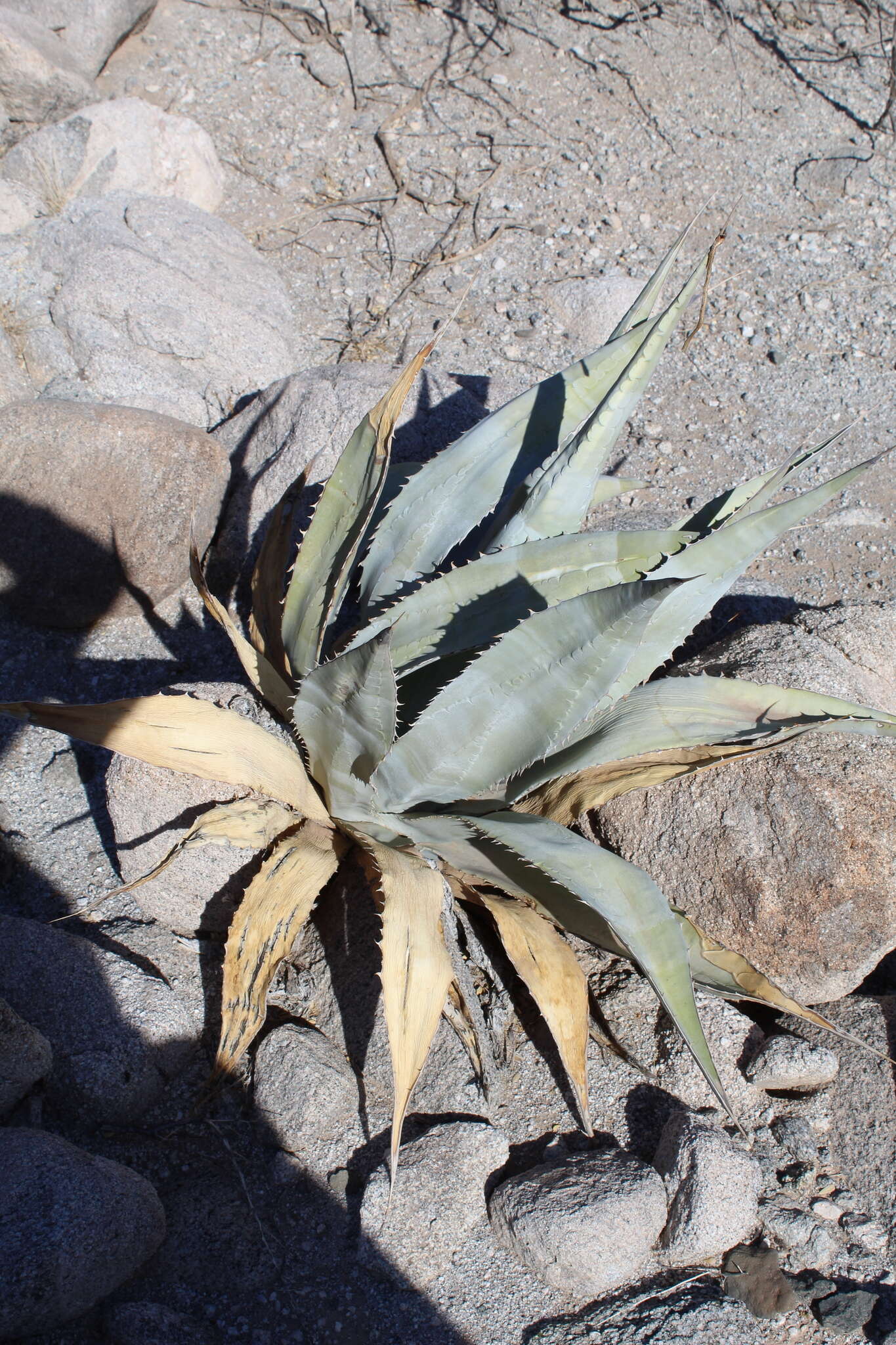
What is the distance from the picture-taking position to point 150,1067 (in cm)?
179

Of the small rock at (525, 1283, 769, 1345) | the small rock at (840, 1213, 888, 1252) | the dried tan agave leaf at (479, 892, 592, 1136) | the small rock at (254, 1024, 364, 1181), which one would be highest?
the dried tan agave leaf at (479, 892, 592, 1136)

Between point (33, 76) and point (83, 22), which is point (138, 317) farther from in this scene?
point (83, 22)

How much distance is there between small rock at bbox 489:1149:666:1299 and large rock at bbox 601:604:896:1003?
54cm

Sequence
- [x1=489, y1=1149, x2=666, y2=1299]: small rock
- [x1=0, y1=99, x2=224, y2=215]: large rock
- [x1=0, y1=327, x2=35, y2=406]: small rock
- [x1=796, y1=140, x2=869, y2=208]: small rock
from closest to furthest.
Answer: [x1=489, y1=1149, x2=666, y2=1299]: small rock, [x1=0, y1=327, x2=35, y2=406]: small rock, [x1=0, y1=99, x2=224, y2=215]: large rock, [x1=796, y1=140, x2=869, y2=208]: small rock

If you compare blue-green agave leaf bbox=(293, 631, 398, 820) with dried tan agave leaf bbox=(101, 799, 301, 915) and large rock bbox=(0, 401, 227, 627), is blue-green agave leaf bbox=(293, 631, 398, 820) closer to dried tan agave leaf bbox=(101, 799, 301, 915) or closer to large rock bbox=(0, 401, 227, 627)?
dried tan agave leaf bbox=(101, 799, 301, 915)

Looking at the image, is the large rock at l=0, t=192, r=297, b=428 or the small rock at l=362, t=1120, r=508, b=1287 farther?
the large rock at l=0, t=192, r=297, b=428

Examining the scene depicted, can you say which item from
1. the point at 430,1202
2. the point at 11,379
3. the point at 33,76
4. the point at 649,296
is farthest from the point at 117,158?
the point at 430,1202

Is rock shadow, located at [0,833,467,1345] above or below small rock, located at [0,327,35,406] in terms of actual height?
below

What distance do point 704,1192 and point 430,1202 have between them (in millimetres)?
483

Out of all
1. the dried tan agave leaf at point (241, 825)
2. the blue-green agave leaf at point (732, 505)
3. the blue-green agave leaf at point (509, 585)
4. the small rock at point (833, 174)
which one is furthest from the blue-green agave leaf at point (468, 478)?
the small rock at point (833, 174)

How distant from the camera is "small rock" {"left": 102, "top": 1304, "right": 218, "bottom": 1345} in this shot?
1435 millimetres

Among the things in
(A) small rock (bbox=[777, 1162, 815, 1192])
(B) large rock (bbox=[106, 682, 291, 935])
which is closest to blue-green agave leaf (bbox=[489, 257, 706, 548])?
(B) large rock (bbox=[106, 682, 291, 935])

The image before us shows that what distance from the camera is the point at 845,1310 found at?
1660 mm

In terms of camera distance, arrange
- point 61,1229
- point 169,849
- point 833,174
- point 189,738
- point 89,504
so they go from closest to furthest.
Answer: point 61,1229
point 189,738
point 169,849
point 89,504
point 833,174
